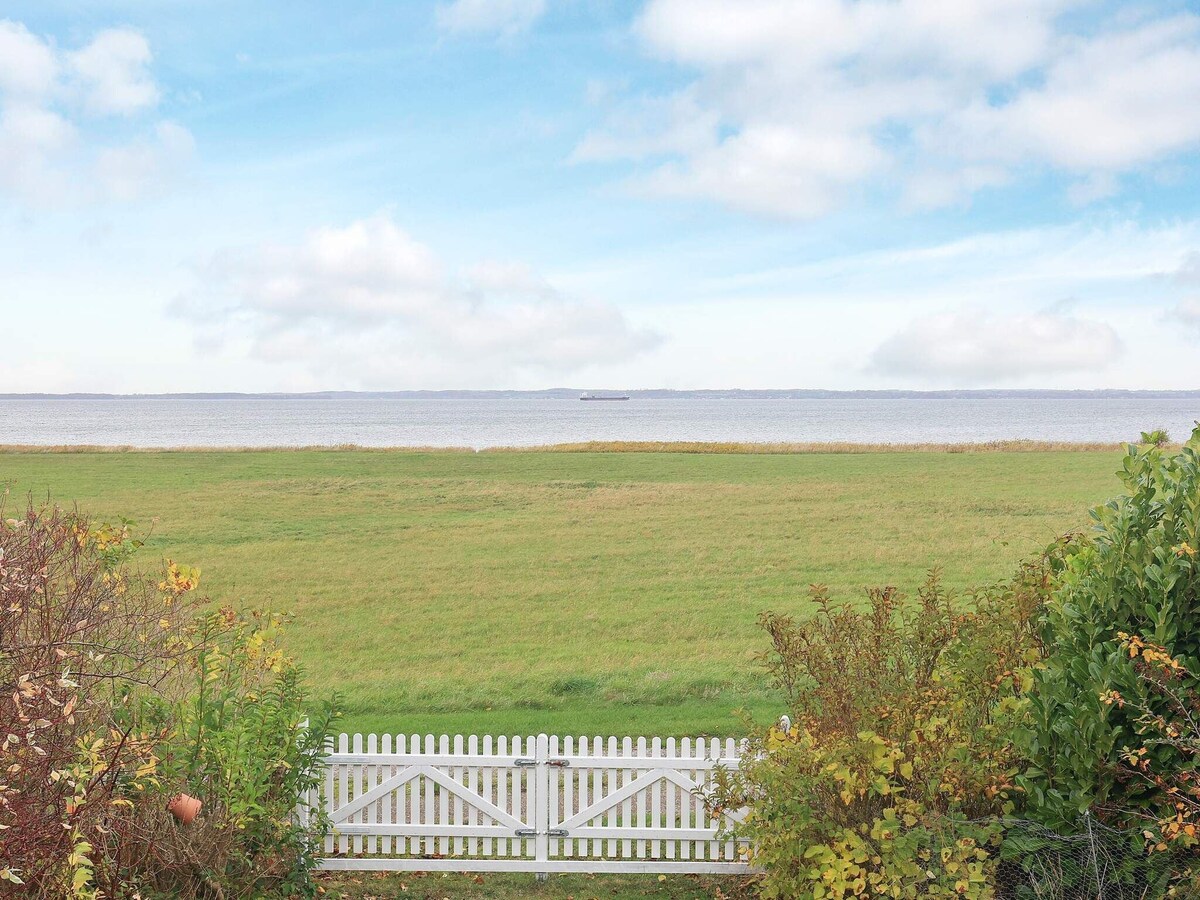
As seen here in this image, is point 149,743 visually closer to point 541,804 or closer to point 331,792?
point 331,792

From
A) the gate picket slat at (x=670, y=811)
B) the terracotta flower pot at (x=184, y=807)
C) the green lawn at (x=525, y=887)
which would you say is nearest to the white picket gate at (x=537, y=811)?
the gate picket slat at (x=670, y=811)

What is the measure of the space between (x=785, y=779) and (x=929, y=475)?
35216 mm

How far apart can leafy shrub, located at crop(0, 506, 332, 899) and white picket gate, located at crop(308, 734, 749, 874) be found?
57 cm

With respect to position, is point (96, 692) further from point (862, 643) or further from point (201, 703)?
Answer: point (862, 643)

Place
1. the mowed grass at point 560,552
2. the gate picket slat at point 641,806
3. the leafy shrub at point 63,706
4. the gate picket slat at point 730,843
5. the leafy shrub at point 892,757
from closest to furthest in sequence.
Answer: the leafy shrub at point 63,706
the leafy shrub at point 892,757
the gate picket slat at point 730,843
the gate picket slat at point 641,806
the mowed grass at point 560,552

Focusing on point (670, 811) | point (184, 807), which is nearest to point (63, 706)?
point (184, 807)

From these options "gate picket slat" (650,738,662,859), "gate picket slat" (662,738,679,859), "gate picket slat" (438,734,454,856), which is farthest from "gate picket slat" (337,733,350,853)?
"gate picket slat" (662,738,679,859)

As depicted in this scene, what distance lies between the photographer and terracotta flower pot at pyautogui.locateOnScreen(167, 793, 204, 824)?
6086mm

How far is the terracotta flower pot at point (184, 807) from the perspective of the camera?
20.0 ft

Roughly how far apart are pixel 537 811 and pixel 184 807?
8.95 feet

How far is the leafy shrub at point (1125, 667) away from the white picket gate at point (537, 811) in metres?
2.56

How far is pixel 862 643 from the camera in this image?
23.5 feet

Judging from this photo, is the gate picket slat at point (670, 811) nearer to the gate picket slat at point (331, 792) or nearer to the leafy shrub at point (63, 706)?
the gate picket slat at point (331, 792)

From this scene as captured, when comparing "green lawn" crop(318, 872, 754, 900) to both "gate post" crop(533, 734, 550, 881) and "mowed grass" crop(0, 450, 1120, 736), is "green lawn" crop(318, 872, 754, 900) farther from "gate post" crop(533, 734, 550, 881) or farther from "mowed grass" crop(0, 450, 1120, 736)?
"mowed grass" crop(0, 450, 1120, 736)
